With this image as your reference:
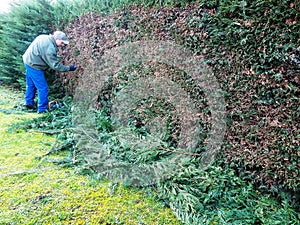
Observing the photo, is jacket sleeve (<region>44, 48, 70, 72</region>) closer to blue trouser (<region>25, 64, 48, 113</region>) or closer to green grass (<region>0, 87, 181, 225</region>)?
blue trouser (<region>25, 64, 48, 113</region>)

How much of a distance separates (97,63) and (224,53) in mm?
2616

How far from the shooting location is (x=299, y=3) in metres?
1.94

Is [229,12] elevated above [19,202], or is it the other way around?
[229,12]

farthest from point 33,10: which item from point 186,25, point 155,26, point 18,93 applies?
point 186,25

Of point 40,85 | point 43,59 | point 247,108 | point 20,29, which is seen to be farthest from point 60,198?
point 20,29

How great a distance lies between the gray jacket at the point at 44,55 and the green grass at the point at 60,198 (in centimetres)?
214

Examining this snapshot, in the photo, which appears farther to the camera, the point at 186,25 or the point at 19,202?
the point at 186,25

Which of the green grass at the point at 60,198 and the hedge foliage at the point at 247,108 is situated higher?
the hedge foliage at the point at 247,108

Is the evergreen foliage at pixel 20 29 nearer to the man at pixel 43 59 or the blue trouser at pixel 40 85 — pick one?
the man at pixel 43 59

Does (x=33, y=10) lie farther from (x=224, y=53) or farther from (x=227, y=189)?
(x=227, y=189)

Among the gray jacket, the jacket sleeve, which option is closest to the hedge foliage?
the jacket sleeve

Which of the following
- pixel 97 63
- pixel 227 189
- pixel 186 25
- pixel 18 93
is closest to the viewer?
pixel 227 189

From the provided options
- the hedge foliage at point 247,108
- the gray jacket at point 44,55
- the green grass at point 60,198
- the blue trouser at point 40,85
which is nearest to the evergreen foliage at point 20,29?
the gray jacket at point 44,55

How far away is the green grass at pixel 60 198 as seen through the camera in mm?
2100
